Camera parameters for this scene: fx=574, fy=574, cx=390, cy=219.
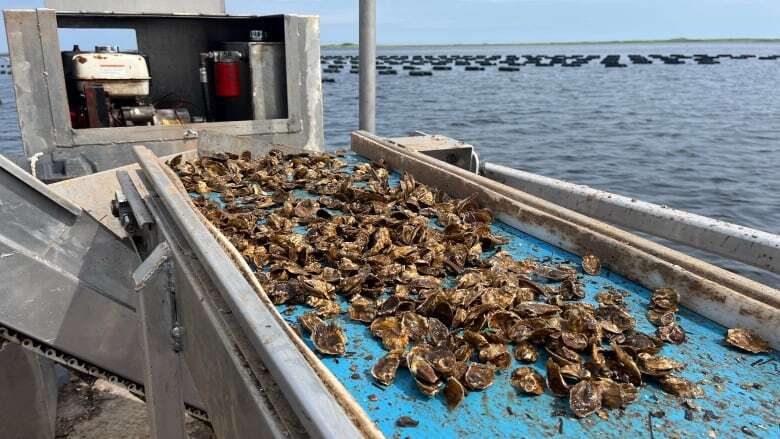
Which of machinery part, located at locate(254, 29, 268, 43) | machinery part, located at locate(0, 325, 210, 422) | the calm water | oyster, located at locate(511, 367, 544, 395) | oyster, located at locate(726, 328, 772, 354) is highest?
machinery part, located at locate(254, 29, 268, 43)

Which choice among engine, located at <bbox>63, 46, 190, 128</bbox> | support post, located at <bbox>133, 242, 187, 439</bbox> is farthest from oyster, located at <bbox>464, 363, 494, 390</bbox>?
engine, located at <bbox>63, 46, 190, 128</bbox>

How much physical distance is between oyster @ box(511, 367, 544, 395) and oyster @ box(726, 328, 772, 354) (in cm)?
84

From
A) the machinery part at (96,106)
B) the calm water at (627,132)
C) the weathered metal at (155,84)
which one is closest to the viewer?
the weathered metal at (155,84)

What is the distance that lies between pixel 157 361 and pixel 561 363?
2.21m

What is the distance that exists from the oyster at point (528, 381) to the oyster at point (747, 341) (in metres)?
0.84

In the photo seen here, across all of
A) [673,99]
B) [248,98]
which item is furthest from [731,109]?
[248,98]

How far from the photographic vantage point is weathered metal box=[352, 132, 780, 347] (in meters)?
2.42

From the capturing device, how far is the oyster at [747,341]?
2270 mm

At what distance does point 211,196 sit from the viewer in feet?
14.4

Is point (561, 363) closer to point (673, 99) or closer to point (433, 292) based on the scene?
point (433, 292)

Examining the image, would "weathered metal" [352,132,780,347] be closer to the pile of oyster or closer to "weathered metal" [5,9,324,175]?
the pile of oyster

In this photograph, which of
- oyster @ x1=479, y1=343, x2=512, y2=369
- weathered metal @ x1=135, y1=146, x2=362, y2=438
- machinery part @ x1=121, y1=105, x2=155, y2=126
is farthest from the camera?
machinery part @ x1=121, y1=105, x2=155, y2=126

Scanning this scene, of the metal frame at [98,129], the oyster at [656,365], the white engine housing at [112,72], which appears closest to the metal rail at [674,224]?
the oyster at [656,365]

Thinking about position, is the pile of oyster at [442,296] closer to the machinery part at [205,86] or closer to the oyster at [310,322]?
the oyster at [310,322]
